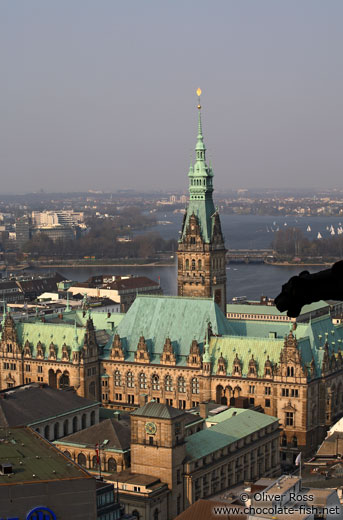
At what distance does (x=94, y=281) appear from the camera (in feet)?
600

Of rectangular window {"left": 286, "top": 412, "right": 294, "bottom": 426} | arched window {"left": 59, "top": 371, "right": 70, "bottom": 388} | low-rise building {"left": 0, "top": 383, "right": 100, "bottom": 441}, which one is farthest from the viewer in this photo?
arched window {"left": 59, "top": 371, "right": 70, "bottom": 388}

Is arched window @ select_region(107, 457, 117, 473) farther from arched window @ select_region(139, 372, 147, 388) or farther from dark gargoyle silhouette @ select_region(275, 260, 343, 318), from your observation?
dark gargoyle silhouette @ select_region(275, 260, 343, 318)

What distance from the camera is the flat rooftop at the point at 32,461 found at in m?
42.3

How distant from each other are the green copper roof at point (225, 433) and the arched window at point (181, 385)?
9.57 meters

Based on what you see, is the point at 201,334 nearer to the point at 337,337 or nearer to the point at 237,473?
the point at 337,337

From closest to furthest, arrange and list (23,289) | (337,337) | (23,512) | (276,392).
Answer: (23,512), (276,392), (337,337), (23,289)

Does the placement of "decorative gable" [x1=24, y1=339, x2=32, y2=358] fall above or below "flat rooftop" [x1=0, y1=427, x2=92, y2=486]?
below

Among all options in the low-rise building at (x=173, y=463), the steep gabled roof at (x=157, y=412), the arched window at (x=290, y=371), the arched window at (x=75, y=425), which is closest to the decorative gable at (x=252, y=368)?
the arched window at (x=290, y=371)

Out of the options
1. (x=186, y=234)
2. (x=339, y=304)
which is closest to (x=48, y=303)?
(x=339, y=304)

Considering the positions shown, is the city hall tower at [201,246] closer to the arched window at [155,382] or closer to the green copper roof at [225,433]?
the arched window at [155,382]

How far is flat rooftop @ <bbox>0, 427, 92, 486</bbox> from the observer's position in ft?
139

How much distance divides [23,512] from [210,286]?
53702mm

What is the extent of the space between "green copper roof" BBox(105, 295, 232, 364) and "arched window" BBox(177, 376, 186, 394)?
1398mm

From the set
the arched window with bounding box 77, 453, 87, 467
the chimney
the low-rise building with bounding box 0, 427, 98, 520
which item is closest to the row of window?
the chimney
